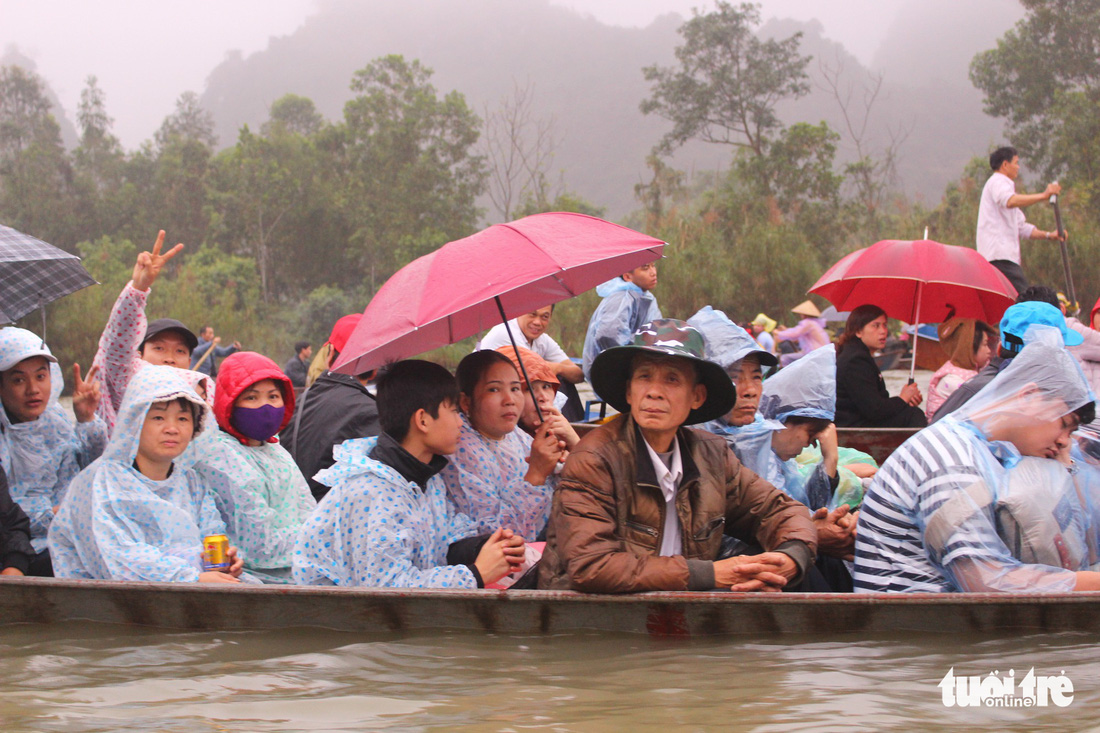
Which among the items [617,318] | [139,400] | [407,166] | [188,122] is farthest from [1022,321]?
[188,122]

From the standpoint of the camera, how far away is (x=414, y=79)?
120 feet

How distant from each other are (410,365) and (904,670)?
1723mm

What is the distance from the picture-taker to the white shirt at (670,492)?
305 centimetres

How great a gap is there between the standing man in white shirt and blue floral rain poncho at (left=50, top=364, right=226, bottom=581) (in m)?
5.66

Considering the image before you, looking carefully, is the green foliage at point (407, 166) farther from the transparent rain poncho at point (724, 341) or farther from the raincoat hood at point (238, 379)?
the transparent rain poncho at point (724, 341)

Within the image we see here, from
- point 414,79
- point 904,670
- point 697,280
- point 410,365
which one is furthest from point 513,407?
point 414,79

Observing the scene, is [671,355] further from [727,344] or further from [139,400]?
[139,400]

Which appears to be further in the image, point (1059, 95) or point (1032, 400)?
point (1059, 95)

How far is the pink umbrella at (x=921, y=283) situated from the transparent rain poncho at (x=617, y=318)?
1.05m

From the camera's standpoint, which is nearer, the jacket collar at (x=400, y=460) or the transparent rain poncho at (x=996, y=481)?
the transparent rain poncho at (x=996, y=481)

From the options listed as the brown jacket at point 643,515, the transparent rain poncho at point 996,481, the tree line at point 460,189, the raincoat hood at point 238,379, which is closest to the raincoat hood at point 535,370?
the raincoat hood at point 238,379

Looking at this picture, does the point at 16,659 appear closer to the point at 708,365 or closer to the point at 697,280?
the point at 708,365

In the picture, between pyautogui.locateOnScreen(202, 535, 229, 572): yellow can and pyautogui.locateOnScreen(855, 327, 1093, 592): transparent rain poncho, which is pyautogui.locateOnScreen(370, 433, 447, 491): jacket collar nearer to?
pyautogui.locateOnScreen(202, 535, 229, 572): yellow can

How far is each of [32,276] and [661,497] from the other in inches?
121
